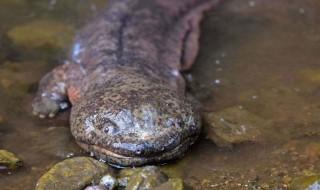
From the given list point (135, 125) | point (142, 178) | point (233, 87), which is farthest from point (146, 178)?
point (233, 87)

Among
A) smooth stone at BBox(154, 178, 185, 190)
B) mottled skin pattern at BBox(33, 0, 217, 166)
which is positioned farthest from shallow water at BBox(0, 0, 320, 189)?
smooth stone at BBox(154, 178, 185, 190)

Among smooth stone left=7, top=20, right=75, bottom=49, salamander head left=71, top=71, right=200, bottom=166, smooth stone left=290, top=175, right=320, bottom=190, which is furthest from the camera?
smooth stone left=7, top=20, right=75, bottom=49

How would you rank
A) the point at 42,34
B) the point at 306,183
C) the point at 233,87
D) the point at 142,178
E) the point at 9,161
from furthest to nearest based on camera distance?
the point at 42,34, the point at 233,87, the point at 9,161, the point at 142,178, the point at 306,183

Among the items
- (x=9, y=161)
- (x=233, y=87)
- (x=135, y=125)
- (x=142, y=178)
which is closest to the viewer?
(x=142, y=178)

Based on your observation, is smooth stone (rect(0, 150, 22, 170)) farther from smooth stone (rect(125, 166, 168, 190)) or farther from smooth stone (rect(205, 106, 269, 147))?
smooth stone (rect(205, 106, 269, 147))

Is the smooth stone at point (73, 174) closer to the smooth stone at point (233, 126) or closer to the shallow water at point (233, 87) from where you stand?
the shallow water at point (233, 87)

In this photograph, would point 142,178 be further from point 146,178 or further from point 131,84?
point 131,84

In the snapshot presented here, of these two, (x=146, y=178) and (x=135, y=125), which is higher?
(x=135, y=125)

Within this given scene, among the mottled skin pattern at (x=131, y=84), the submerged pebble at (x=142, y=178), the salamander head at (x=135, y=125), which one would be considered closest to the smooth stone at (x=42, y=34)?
the mottled skin pattern at (x=131, y=84)
